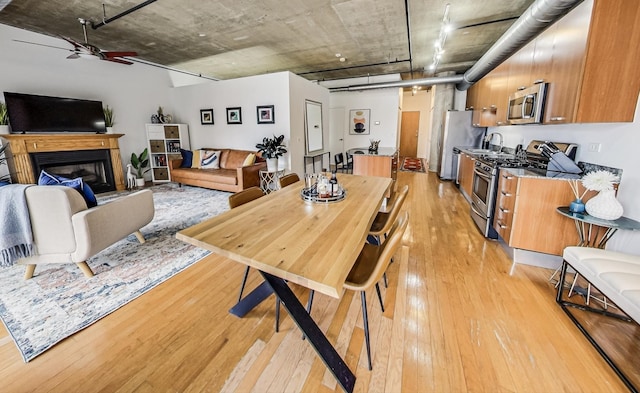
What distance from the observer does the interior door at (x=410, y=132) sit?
10.6 meters

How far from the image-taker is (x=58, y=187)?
2045 millimetres

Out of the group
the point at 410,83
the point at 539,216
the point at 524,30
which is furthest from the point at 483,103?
the point at 539,216

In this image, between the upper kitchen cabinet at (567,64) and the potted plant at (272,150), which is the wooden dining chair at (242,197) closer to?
the upper kitchen cabinet at (567,64)

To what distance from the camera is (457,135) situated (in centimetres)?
612

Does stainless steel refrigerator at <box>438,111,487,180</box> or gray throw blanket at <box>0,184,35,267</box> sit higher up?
stainless steel refrigerator at <box>438,111,487,180</box>

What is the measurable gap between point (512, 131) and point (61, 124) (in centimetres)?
798

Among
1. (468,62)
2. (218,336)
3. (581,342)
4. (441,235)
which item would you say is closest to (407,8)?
(441,235)

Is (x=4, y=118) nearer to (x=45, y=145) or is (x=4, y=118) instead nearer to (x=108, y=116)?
(x=45, y=145)

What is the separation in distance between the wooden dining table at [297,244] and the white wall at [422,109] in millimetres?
9566

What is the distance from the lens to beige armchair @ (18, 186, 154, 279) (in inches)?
80.7

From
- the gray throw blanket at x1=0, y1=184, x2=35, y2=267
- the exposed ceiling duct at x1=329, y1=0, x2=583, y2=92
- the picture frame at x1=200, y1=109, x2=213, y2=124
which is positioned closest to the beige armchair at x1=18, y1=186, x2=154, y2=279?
the gray throw blanket at x1=0, y1=184, x2=35, y2=267

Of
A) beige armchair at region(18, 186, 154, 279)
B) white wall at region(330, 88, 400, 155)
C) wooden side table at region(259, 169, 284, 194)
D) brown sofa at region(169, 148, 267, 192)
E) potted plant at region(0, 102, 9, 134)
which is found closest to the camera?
beige armchair at region(18, 186, 154, 279)

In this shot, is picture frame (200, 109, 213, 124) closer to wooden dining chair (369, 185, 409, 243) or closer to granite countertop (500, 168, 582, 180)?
wooden dining chair (369, 185, 409, 243)

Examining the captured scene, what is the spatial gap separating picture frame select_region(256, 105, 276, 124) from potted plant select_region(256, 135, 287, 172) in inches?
20.7
